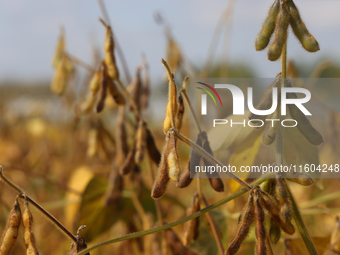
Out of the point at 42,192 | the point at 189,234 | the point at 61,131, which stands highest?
the point at 61,131

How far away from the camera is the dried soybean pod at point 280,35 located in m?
0.48

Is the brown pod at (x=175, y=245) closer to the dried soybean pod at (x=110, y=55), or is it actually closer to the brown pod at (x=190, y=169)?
the brown pod at (x=190, y=169)

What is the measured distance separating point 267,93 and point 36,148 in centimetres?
191

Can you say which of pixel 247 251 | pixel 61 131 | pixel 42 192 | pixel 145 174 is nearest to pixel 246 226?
pixel 247 251

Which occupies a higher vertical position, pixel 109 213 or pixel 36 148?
pixel 36 148

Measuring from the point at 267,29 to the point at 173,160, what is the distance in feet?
0.68

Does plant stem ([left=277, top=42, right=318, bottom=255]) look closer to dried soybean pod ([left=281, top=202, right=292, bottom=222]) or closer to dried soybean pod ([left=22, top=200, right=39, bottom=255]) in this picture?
dried soybean pod ([left=281, top=202, right=292, bottom=222])

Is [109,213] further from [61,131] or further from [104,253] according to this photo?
[61,131]

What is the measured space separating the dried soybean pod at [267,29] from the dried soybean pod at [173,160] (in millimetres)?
161

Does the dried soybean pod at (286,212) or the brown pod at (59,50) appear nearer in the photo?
the dried soybean pod at (286,212)

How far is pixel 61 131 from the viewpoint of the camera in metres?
2.46

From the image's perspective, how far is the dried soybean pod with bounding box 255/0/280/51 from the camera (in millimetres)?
491

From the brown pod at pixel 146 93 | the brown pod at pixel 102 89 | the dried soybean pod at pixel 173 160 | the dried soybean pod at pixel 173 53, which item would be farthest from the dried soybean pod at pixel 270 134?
the dried soybean pod at pixel 173 53

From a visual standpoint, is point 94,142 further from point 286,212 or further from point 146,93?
point 286,212
